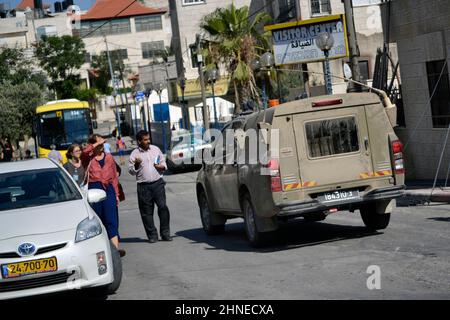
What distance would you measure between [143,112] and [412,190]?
166 ft

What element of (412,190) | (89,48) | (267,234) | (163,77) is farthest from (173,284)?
(89,48)

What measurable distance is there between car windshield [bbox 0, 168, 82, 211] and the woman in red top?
5.68 feet

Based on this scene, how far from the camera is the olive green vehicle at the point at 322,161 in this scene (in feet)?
39.1

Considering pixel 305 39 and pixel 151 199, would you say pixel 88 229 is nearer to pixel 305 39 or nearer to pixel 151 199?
pixel 151 199

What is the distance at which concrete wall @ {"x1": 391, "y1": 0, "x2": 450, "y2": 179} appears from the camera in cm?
1925

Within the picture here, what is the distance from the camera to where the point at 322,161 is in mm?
12102

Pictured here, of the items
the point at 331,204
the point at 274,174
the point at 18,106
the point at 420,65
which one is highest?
the point at 18,106

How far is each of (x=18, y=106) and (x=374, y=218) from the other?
53.5m

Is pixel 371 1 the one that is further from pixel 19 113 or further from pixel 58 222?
pixel 58 222

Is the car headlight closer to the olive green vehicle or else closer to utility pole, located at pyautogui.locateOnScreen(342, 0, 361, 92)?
the olive green vehicle

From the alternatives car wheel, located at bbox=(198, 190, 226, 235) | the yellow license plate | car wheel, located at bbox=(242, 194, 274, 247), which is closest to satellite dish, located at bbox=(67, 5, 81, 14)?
car wheel, located at bbox=(198, 190, 226, 235)

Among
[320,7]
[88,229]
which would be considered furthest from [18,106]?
[88,229]

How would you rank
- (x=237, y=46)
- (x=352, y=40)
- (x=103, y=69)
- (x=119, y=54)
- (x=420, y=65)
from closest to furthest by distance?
(x=352, y=40), (x=420, y=65), (x=237, y=46), (x=103, y=69), (x=119, y=54)

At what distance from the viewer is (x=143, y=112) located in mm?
67625
